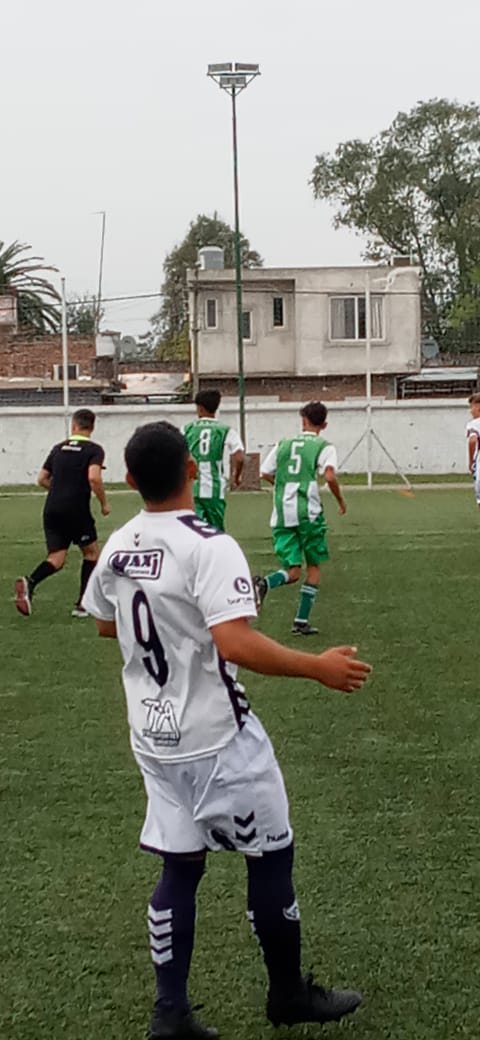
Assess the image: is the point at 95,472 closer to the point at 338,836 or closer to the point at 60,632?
the point at 60,632

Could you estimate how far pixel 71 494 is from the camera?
11.3 m

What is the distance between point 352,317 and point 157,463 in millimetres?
46595

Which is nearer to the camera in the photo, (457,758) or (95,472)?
(457,758)

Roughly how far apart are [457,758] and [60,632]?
4979mm

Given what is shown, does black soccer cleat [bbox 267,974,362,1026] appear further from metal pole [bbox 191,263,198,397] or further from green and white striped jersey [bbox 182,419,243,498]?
metal pole [bbox 191,263,198,397]

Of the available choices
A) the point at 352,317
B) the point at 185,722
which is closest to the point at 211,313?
the point at 352,317

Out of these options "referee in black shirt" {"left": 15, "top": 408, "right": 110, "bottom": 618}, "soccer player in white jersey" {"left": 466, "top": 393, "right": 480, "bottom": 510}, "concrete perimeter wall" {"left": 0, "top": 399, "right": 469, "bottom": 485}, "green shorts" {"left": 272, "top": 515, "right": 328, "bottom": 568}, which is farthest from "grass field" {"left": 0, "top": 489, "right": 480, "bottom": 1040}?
"concrete perimeter wall" {"left": 0, "top": 399, "right": 469, "bottom": 485}

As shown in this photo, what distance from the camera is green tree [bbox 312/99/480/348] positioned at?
65.4m

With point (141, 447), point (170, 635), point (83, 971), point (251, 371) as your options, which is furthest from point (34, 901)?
point (251, 371)

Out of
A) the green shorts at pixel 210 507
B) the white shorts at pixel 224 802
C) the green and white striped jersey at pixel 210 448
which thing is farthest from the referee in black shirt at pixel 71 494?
the white shorts at pixel 224 802

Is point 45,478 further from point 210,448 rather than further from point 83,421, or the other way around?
point 210,448

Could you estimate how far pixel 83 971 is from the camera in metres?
4.32

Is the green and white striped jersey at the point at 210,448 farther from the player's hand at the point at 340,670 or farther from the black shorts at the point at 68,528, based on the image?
the player's hand at the point at 340,670

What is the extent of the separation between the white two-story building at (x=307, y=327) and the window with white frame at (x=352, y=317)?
1.5 inches
